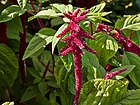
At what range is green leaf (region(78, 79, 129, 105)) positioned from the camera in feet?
2.47

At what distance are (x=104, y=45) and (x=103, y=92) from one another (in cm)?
20

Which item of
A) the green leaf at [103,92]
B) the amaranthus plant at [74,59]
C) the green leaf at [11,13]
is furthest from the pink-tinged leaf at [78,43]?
the green leaf at [11,13]

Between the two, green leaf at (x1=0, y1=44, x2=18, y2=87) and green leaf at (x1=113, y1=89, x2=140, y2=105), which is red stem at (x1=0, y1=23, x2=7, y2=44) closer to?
green leaf at (x1=0, y1=44, x2=18, y2=87)

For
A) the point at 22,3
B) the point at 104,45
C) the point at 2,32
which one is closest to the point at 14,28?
the point at 2,32

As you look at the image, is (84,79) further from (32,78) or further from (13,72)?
(32,78)

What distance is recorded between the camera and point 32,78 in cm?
129

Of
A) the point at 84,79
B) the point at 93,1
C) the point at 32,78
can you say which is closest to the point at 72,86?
the point at 84,79

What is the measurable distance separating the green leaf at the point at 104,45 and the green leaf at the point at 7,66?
0.98 feet

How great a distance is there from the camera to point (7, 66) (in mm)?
1119

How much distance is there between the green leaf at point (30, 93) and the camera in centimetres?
114

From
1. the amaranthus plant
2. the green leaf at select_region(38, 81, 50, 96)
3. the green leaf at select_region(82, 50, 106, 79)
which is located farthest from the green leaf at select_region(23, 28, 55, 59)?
the green leaf at select_region(38, 81, 50, 96)

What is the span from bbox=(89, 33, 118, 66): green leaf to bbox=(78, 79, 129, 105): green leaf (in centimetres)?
16

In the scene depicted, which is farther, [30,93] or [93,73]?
[30,93]

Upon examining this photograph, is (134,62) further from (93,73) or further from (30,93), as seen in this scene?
(30,93)
